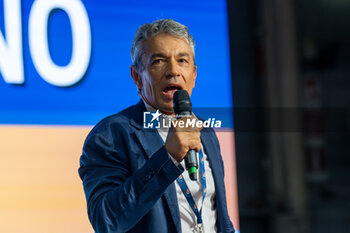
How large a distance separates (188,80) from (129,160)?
0.35m

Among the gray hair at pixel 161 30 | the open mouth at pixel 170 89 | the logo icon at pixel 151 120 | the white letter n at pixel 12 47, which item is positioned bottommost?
the logo icon at pixel 151 120

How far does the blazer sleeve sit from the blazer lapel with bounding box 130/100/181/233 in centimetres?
3

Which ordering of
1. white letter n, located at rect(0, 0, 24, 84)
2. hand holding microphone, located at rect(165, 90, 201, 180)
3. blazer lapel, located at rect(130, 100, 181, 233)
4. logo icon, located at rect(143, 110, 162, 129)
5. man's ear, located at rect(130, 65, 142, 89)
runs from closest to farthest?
hand holding microphone, located at rect(165, 90, 201, 180), blazer lapel, located at rect(130, 100, 181, 233), logo icon, located at rect(143, 110, 162, 129), man's ear, located at rect(130, 65, 142, 89), white letter n, located at rect(0, 0, 24, 84)

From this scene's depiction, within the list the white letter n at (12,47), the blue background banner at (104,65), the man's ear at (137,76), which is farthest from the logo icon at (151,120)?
the white letter n at (12,47)

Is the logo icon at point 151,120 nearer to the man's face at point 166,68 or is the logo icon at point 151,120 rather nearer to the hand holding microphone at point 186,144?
the man's face at point 166,68

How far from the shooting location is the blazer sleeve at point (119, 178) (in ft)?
3.62

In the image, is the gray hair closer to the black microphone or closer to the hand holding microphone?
the black microphone

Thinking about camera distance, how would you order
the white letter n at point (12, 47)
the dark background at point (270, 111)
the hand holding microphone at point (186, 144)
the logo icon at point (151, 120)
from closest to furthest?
the hand holding microphone at point (186, 144) → the logo icon at point (151, 120) → the white letter n at point (12, 47) → the dark background at point (270, 111)

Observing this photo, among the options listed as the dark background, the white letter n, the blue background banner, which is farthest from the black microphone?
the dark background

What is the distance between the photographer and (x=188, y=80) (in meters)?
1.34

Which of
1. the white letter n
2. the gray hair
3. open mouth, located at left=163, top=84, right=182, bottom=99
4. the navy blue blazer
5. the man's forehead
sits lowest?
the navy blue blazer

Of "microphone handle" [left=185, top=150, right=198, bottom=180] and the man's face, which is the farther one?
Result: the man's face

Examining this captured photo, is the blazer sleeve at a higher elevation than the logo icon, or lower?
lower

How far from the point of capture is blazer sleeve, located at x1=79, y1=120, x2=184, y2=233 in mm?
1104
